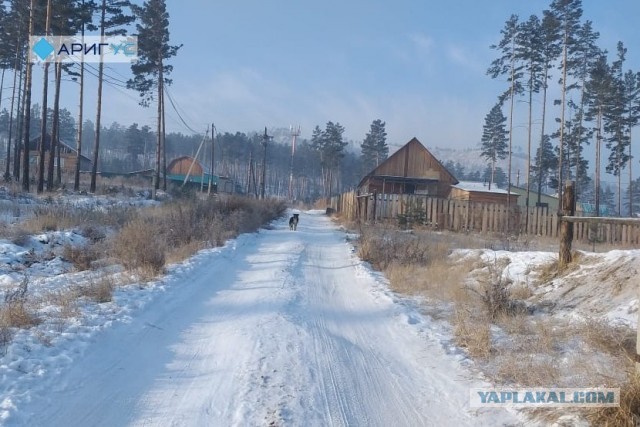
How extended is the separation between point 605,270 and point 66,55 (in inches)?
1168

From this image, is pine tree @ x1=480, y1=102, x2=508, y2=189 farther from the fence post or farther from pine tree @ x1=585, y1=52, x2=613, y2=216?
the fence post

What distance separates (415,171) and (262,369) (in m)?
39.8

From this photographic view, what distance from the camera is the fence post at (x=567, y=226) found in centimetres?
859

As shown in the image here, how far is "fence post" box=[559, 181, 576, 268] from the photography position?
8.59m

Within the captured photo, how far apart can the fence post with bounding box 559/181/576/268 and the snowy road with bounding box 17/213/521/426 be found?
10.1 ft

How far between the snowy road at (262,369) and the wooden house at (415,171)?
34995 millimetres

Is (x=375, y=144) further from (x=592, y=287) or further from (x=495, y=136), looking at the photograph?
(x=592, y=287)

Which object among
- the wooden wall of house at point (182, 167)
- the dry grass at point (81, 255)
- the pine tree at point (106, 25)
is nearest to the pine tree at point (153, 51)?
the pine tree at point (106, 25)

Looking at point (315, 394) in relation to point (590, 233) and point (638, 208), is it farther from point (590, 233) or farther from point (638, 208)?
point (638, 208)

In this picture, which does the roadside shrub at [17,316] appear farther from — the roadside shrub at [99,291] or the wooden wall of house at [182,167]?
the wooden wall of house at [182,167]

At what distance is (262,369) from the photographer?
496 centimetres

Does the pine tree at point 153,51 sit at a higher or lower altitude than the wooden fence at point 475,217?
higher

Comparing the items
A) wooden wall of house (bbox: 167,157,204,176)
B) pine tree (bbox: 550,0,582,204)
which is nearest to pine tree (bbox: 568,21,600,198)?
pine tree (bbox: 550,0,582,204)

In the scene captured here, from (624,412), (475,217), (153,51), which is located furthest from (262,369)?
(153,51)
